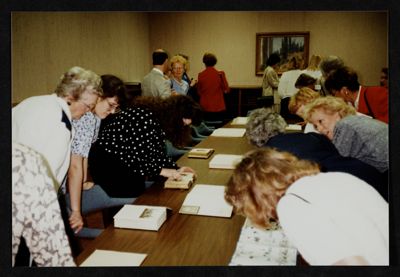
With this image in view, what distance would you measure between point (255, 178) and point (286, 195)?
0.13 m

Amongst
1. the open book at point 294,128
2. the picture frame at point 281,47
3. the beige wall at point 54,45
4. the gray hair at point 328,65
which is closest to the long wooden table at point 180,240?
the beige wall at point 54,45

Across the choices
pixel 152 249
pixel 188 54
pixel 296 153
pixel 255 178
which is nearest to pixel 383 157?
pixel 296 153

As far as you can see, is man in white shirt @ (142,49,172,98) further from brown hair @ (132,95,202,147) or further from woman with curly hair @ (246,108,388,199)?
woman with curly hair @ (246,108,388,199)

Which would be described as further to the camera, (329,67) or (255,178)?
(329,67)

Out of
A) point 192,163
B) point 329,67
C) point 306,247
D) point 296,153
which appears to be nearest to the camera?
point 306,247

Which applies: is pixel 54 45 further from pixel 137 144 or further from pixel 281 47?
pixel 281 47

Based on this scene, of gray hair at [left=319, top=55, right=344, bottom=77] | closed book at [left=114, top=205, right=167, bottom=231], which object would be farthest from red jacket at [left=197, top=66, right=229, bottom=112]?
closed book at [left=114, top=205, right=167, bottom=231]

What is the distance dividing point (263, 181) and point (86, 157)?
1259mm

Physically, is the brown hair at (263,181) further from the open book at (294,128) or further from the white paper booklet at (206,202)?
the open book at (294,128)

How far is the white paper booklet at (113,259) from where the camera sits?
1.26 meters

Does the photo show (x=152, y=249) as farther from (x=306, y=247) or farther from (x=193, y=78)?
(x=193, y=78)

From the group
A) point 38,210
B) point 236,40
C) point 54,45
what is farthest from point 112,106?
point 236,40

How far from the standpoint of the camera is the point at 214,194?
1827 mm

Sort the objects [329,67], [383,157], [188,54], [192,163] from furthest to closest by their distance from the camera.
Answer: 1. [188,54]
2. [329,67]
3. [192,163]
4. [383,157]
